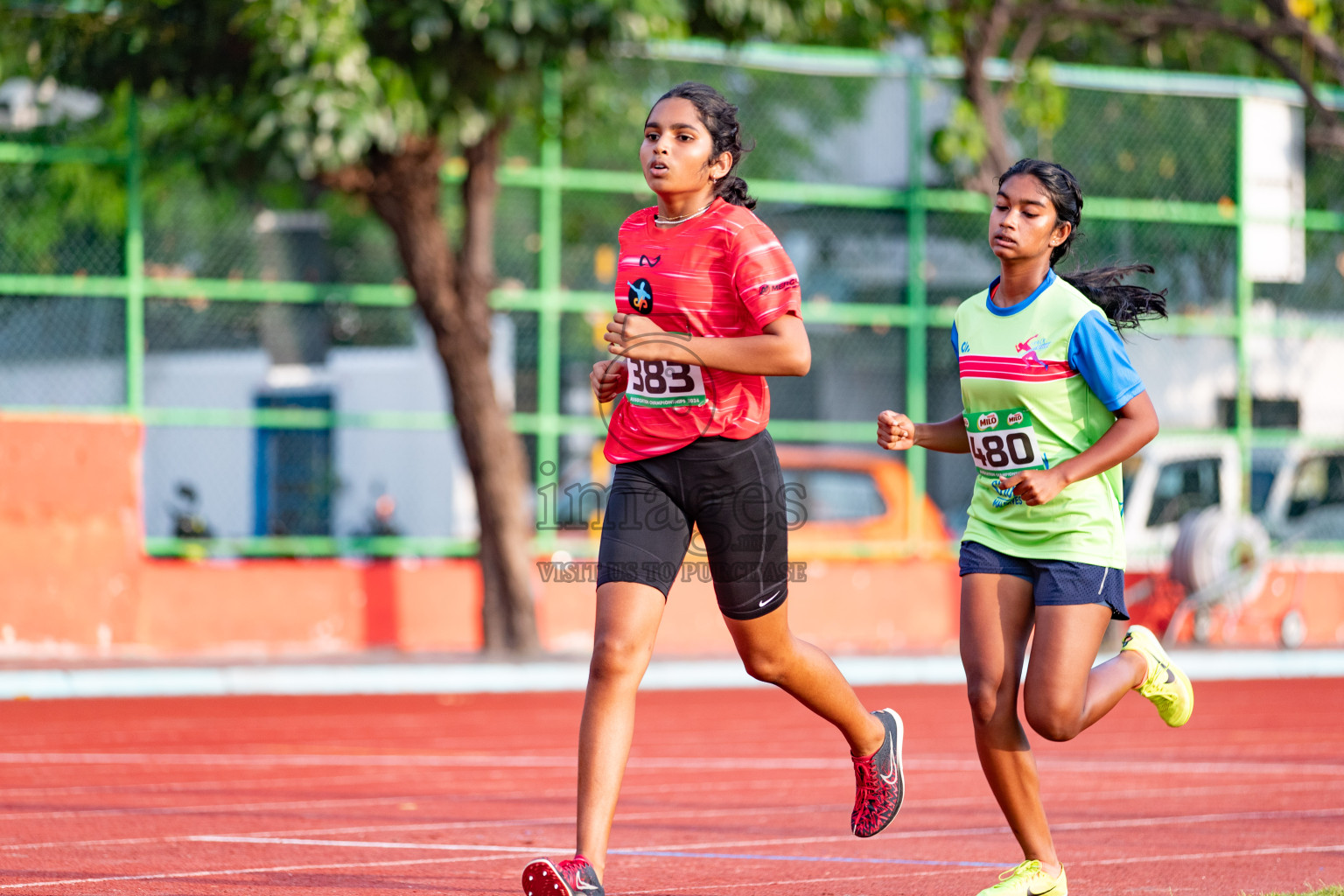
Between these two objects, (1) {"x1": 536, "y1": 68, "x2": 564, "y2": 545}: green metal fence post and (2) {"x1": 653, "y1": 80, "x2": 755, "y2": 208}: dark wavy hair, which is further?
(1) {"x1": 536, "y1": 68, "x2": 564, "y2": 545}: green metal fence post

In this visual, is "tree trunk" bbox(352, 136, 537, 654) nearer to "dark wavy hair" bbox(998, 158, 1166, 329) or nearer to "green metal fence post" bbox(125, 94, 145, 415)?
"green metal fence post" bbox(125, 94, 145, 415)

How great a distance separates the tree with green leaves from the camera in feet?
39.8

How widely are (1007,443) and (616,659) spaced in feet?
3.87

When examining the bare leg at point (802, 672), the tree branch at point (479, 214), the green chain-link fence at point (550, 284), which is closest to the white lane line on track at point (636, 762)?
the bare leg at point (802, 672)

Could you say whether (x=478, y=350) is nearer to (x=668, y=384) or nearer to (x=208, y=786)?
(x=208, y=786)

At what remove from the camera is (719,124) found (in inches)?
195

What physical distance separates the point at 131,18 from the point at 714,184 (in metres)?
9.45

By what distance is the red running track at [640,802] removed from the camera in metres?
5.52

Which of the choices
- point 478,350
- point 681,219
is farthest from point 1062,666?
point 478,350

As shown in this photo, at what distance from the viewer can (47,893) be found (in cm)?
509

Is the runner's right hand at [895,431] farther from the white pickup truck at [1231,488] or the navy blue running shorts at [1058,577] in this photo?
the white pickup truck at [1231,488]

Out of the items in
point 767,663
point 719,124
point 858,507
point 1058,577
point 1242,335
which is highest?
point 719,124

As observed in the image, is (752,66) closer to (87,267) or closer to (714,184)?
(87,267)

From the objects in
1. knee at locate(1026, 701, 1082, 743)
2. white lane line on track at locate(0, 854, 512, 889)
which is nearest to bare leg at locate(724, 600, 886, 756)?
knee at locate(1026, 701, 1082, 743)
